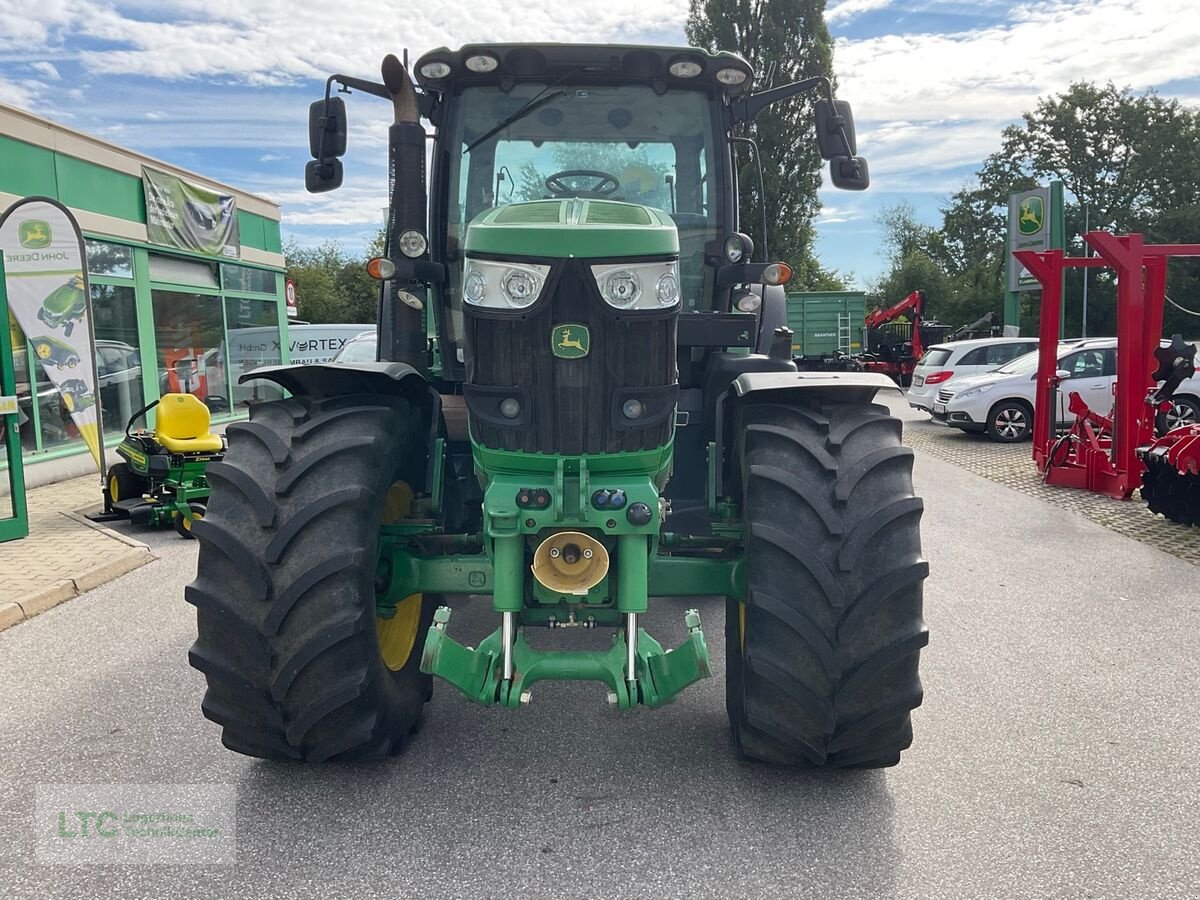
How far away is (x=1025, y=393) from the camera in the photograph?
15.0 meters

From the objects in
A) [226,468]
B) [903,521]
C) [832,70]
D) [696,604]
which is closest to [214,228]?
[696,604]

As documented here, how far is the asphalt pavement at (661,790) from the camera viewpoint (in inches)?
115

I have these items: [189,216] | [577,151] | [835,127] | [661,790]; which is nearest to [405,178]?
[577,151]

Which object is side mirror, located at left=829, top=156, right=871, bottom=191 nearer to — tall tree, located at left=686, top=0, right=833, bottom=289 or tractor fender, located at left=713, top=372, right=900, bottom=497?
tractor fender, located at left=713, top=372, right=900, bottom=497

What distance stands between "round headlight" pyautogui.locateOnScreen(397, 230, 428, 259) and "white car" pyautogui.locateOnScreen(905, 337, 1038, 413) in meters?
14.8

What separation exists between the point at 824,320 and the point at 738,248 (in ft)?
80.9

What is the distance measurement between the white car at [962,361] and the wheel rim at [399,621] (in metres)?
14.8

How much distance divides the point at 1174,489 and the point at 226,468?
8235 millimetres

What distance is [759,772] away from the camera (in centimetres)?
357

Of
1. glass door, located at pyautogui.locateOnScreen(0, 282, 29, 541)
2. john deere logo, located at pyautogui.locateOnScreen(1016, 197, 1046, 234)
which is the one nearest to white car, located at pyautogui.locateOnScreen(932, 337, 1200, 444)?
john deere logo, located at pyautogui.locateOnScreen(1016, 197, 1046, 234)

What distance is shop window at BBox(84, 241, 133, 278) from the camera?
12.1m

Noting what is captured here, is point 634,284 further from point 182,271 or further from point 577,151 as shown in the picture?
point 182,271

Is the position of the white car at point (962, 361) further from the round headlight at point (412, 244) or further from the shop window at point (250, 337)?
the round headlight at point (412, 244)

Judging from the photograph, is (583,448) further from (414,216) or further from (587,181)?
(587,181)
